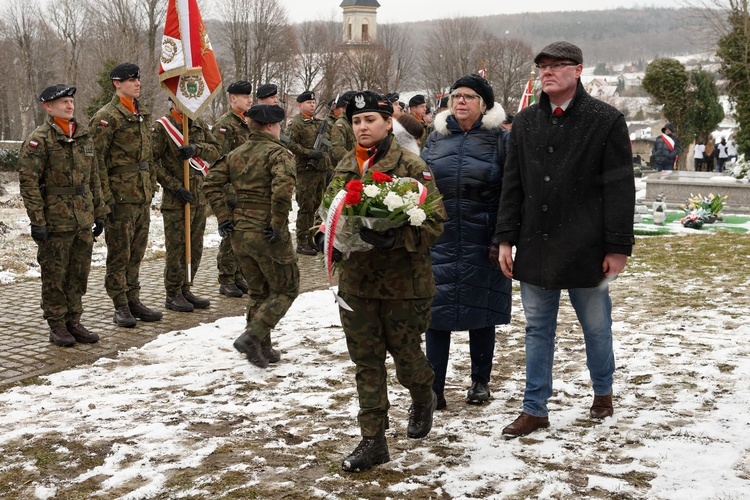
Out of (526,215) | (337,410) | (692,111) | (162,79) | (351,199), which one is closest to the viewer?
(351,199)

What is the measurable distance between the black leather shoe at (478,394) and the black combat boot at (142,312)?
3817 mm

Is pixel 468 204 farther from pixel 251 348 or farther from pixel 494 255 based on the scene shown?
pixel 251 348

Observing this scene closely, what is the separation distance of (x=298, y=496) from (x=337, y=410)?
1.41 metres

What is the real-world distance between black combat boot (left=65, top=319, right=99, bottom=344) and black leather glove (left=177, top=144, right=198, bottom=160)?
213 cm

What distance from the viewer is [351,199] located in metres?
3.93

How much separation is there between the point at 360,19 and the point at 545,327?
110 meters

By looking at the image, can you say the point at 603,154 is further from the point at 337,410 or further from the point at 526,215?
the point at 337,410

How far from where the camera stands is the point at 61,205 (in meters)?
6.94

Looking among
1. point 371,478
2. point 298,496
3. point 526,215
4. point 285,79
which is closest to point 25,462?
point 298,496

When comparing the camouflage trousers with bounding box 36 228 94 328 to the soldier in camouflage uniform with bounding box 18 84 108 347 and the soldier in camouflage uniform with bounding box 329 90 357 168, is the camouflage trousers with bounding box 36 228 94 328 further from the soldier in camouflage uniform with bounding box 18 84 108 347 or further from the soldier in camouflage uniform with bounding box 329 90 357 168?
the soldier in camouflage uniform with bounding box 329 90 357 168

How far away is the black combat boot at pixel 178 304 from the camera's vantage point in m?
8.54

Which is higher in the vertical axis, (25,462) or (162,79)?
(162,79)

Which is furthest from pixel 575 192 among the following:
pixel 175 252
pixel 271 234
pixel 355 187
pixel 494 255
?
pixel 175 252

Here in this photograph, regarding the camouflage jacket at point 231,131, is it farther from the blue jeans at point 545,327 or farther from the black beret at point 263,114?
the blue jeans at point 545,327
